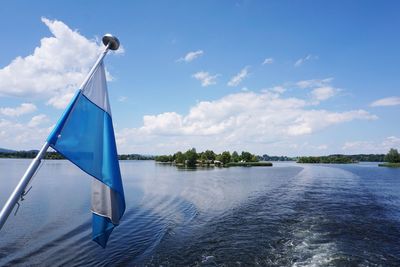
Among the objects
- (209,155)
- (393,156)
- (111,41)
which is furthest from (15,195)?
(393,156)

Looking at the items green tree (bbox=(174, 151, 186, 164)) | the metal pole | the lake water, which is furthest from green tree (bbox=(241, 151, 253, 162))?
the metal pole

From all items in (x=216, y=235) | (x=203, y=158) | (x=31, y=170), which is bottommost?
(x=216, y=235)

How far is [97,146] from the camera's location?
581cm

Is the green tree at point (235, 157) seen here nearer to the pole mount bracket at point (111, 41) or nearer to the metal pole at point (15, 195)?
the pole mount bracket at point (111, 41)

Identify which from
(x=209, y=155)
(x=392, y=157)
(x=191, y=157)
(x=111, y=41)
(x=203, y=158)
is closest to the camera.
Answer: (x=111, y=41)

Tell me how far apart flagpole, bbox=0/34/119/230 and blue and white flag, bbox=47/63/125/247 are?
24cm

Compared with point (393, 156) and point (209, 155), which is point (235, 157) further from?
point (393, 156)

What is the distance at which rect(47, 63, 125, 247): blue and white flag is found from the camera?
5383 millimetres

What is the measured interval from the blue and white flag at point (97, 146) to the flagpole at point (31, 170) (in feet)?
0.78

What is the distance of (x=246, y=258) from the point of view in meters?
14.0

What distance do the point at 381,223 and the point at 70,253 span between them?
19940mm

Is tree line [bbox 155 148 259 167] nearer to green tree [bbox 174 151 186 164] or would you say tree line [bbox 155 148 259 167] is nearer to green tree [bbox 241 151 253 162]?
green tree [bbox 174 151 186 164]

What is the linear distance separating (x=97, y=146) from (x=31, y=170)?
1635mm

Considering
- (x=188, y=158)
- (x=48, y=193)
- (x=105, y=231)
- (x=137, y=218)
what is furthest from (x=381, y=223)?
(x=188, y=158)
